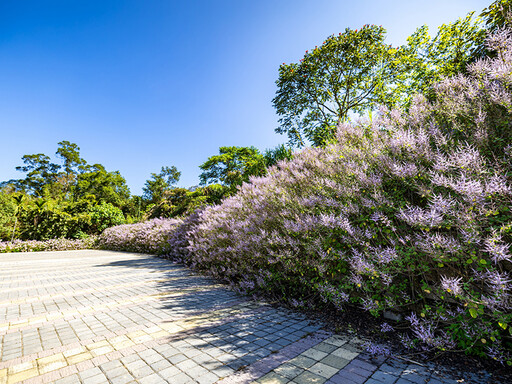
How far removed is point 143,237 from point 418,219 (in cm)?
1370

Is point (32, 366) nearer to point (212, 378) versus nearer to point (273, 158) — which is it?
point (212, 378)

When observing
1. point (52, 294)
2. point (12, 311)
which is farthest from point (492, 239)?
point (52, 294)

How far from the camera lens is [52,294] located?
518 centimetres

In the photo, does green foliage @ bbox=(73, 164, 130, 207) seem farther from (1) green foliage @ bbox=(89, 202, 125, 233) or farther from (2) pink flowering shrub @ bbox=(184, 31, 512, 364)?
(2) pink flowering shrub @ bbox=(184, 31, 512, 364)

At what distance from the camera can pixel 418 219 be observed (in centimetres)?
230

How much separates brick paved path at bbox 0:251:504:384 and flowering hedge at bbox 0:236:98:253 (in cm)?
1478

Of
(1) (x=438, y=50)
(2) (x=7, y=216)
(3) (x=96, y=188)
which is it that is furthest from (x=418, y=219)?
(3) (x=96, y=188)

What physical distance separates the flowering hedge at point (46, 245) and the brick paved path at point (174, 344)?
48.5 ft

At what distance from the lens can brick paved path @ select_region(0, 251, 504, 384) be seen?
2277 millimetres

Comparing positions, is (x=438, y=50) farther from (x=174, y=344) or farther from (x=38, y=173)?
(x=38, y=173)

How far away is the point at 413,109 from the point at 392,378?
130 inches

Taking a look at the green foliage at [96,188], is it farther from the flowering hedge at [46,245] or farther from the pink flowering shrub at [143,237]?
the pink flowering shrub at [143,237]

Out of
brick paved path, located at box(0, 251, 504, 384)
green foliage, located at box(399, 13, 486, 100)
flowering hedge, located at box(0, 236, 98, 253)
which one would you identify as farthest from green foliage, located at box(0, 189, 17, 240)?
green foliage, located at box(399, 13, 486, 100)

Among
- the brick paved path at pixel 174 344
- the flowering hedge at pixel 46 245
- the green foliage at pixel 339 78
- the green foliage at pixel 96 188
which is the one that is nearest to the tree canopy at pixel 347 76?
the green foliage at pixel 339 78
